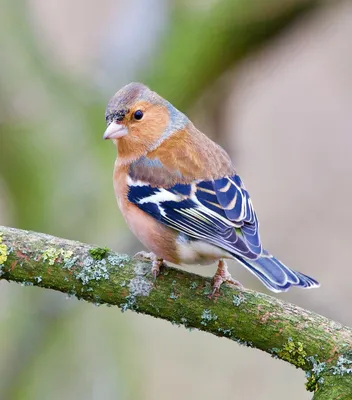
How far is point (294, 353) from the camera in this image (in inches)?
136

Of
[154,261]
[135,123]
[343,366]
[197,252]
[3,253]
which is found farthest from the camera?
[135,123]

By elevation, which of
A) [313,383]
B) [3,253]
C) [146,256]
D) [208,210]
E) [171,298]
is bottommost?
[313,383]

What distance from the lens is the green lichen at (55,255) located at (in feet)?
11.9

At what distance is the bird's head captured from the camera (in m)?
4.63

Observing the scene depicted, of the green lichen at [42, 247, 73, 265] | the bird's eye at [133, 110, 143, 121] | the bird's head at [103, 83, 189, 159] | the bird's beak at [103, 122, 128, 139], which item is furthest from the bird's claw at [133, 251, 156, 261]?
the bird's eye at [133, 110, 143, 121]

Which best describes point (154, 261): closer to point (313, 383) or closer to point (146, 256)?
point (146, 256)

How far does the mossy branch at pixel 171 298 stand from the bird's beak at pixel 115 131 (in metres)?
1.02

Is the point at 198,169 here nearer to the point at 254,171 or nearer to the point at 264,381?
the point at 264,381

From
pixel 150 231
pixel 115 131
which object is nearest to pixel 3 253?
pixel 150 231

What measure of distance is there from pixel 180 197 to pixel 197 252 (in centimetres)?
35

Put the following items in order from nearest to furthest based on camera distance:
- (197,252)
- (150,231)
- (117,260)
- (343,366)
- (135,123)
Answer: (343,366), (117,260), (197,252), (150,231), (135,123)

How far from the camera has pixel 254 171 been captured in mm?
9125

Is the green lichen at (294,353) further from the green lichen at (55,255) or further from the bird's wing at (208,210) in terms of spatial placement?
the green lichen at (55,255)

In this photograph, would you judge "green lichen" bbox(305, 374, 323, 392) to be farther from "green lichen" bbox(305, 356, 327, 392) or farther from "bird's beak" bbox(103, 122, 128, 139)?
"bird's beak" bbox(103, 122, 128, 139)
